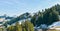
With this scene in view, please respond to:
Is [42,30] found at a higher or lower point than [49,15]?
lower

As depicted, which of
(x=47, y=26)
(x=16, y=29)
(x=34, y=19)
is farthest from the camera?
(x=34, y=19)

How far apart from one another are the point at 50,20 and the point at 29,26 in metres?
16.6

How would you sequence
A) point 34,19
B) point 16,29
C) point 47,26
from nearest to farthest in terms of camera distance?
point 16,29 → point 47,26 → point 34,19

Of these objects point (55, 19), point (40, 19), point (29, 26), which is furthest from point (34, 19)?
point (29, 26)

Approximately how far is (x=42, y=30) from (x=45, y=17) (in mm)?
2167

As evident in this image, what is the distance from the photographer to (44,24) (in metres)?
33.3

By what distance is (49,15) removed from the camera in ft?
109

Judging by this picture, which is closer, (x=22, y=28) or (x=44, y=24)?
(x=22, y=28)

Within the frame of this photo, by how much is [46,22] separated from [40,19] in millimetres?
1031

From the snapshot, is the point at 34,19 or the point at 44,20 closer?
the point at 44,20

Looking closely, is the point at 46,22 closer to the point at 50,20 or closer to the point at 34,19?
the point at 50,20

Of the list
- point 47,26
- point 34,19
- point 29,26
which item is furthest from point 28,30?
point 34,19

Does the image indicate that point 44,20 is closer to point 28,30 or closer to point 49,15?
point 49,15

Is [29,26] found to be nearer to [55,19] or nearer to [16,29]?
[16,29]
